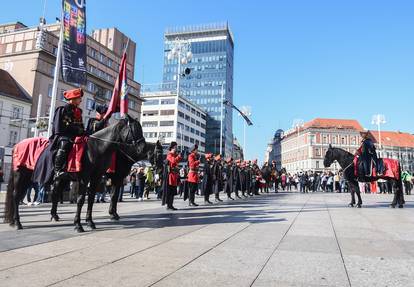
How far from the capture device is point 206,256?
15.2ft

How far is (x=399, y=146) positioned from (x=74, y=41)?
13482 cm

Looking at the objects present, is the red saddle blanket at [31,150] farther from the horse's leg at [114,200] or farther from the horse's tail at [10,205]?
the horse's leg at [114,200]

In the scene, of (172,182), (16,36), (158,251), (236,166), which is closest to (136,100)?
(16,36)

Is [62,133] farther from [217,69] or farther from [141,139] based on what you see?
[217,69]

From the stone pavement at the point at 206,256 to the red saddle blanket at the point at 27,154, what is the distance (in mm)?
1376

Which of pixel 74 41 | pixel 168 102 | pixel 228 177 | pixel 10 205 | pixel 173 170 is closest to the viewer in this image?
pixel 10 205

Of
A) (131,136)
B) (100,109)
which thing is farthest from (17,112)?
(131,136)

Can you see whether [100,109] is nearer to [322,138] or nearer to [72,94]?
[72,94]

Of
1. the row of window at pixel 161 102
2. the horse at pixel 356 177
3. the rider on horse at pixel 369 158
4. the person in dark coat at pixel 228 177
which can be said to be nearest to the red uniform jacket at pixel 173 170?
the person in dark coat at pixel 228 177

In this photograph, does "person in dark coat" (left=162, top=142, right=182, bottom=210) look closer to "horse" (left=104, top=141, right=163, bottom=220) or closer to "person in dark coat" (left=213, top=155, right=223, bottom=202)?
"horse" (left=104, top=141, right=163, bottom=220)

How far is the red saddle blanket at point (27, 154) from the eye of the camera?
24.3ft

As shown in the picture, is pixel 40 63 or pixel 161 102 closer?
pixel 40 63

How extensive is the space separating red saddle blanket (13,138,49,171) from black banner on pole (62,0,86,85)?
10277 millimetres

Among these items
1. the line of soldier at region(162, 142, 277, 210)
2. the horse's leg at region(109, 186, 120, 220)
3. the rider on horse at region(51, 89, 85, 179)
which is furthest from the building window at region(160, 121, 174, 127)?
the rider on horse at region(51, 89, 85, 179)
